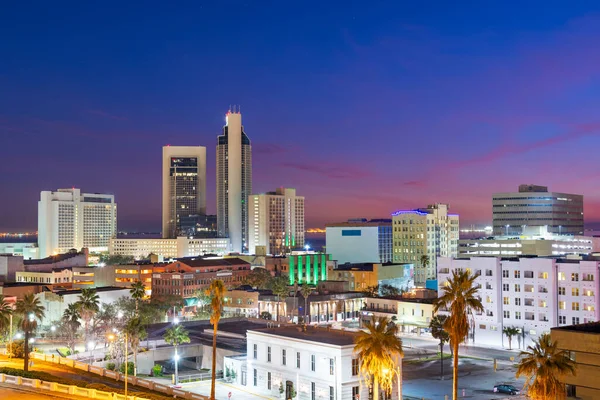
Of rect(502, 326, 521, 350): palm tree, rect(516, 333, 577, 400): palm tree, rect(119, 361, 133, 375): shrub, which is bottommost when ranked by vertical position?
rect(119, 361, 133, 375): shrub

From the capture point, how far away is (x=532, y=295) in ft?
382

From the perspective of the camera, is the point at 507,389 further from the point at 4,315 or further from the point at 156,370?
the point at 4,315

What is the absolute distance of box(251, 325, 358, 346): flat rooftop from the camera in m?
75.1

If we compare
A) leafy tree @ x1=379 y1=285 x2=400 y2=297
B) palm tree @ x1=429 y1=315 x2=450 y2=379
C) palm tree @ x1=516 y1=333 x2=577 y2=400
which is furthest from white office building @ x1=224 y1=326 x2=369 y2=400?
leafy tree @ x1=379 y1=285 x2=400 y2=297

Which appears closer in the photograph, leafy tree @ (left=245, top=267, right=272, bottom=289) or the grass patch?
the grass patch

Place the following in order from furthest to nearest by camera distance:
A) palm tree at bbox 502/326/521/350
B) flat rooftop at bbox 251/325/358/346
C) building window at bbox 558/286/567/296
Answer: building window at bbox 558/286/567/296, palm tree at bbox 502/326/521/350, flat rooftop at bbox 251/325/358/346

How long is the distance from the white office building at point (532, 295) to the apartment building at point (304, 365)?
41623 mm

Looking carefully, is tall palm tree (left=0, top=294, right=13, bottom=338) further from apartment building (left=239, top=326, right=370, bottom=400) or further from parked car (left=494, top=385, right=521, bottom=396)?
parked car (left=494, top=385, right=521, bottom=396)

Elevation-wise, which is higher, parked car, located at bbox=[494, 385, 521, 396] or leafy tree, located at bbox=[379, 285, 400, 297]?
leafy tree, located at bbox=[379, 285, 400, 297]

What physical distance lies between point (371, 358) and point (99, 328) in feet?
215

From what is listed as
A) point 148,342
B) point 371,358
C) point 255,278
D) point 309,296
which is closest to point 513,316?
point 309,296

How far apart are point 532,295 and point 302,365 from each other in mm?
55568

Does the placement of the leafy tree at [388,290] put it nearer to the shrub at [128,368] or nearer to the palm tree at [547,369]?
the shrub at [128,368]

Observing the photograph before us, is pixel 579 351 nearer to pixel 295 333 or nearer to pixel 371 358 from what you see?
pixel 371 358
